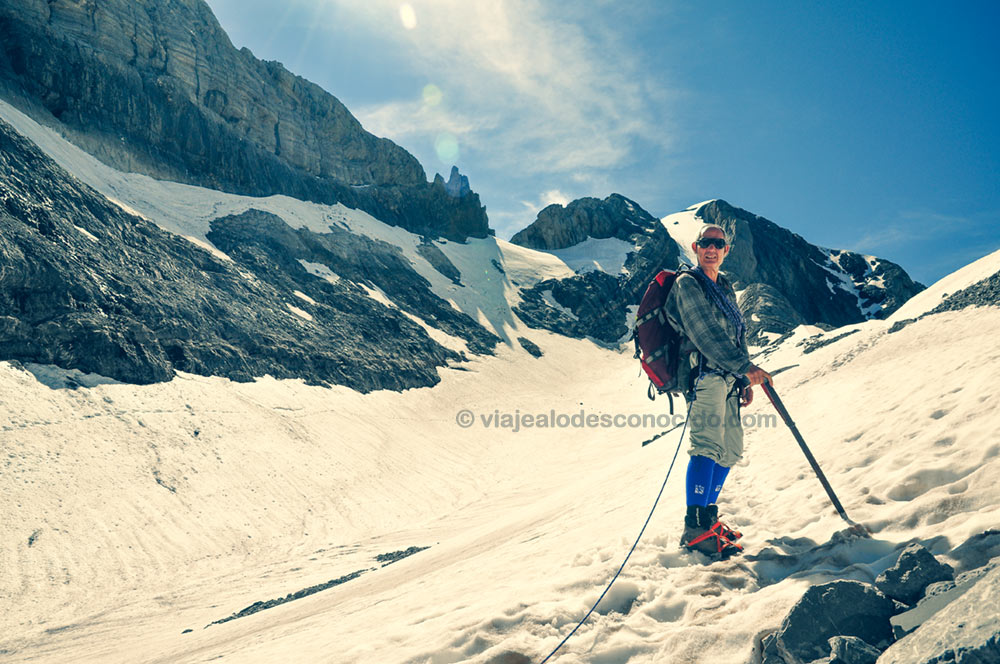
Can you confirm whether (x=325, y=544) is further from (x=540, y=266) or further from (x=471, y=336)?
(x=540, y=266)

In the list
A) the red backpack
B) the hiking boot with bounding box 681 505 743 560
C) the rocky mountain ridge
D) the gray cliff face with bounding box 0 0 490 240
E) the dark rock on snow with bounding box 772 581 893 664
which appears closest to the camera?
the dark rock on snow with bounding box 772 581 893 664

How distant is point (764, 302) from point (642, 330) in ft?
160

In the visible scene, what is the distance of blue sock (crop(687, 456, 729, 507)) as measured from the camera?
15.0ft

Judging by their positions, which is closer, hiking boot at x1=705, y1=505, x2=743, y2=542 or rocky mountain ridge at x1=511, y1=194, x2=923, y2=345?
hiking boot at x1=705, y1=505, x2=743, y2=542

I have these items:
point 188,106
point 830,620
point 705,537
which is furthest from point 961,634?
point 188,106

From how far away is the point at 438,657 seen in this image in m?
3.72

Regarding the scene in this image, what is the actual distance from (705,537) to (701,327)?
1.84m

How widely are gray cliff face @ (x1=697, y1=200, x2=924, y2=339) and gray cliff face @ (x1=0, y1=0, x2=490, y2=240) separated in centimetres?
5539

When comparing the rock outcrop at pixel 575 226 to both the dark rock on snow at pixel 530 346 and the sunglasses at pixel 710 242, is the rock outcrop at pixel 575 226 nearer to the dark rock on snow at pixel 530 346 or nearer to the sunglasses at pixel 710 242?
the dark rock on snow at pixel 530 346

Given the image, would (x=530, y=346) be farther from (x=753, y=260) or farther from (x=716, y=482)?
(x=753, y=260)

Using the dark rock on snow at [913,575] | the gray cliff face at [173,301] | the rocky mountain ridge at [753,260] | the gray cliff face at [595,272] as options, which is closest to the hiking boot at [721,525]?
the dark rock on snow at [913,575]

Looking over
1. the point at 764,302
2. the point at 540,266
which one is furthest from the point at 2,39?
the point at 764,302

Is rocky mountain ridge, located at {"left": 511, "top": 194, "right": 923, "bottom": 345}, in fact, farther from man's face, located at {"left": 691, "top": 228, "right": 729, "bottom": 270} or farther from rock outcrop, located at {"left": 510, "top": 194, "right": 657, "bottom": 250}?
man's face, located at {"left": 691, "top": 228, "right": 729, "bottom": 270}

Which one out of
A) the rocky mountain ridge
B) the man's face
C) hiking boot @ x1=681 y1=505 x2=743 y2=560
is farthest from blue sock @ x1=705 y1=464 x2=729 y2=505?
the rocky mountain ridge
